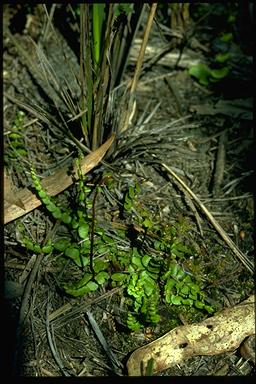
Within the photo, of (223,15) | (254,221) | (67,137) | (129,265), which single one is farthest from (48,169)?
(223,15)

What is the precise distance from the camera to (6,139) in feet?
8.02

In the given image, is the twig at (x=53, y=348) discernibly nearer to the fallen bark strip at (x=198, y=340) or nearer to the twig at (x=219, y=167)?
the fallen bark strip at (x=198, y=340)

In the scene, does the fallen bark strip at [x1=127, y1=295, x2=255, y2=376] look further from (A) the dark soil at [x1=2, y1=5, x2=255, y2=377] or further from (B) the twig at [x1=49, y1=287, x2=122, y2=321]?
(B) the twig at [x1=49, y1=287, x2=122, y2=321]

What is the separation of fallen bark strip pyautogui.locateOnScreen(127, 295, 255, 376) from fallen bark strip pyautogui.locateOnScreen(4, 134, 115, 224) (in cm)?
78

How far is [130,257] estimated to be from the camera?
2.03m

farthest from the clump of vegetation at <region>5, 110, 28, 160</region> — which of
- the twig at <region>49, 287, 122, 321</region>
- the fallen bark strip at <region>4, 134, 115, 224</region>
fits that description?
the twig at <region>49, 287, 122, 321</region>

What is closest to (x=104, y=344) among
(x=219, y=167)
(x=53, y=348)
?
(x=53, y=348)

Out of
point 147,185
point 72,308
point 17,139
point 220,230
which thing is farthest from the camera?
point 17,139

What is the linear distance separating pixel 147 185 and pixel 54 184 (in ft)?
1.42

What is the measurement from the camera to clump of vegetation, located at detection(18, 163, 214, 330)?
1920mm

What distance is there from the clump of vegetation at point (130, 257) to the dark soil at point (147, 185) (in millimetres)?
60

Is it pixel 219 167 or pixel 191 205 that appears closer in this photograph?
pixel 191 205

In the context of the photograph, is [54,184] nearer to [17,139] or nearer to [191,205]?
[17,139]

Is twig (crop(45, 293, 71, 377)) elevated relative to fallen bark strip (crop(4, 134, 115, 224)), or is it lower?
lower
